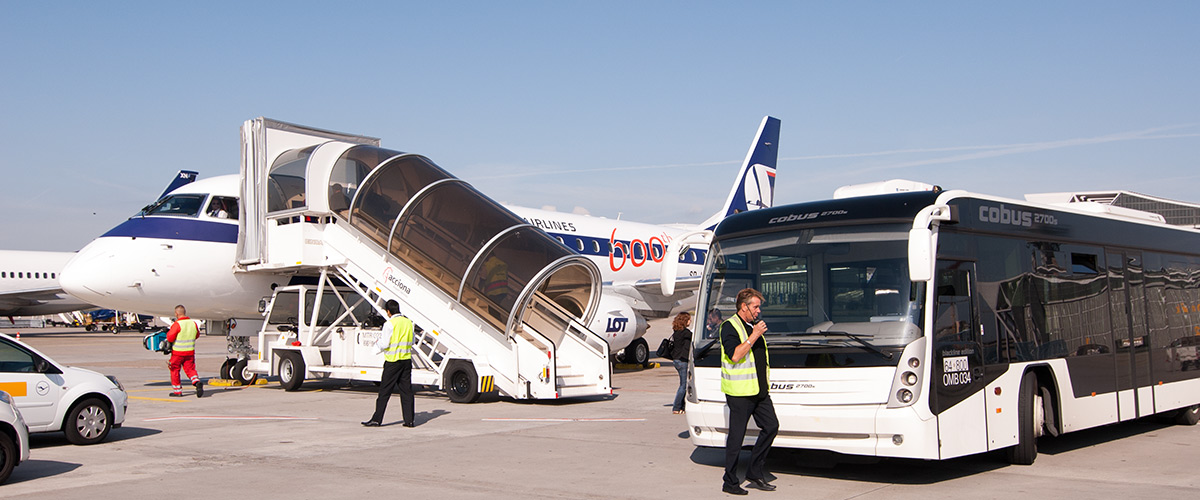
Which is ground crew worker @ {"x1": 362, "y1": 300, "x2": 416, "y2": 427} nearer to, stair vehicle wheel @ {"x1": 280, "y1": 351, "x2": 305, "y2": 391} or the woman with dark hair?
the woman with dark hair

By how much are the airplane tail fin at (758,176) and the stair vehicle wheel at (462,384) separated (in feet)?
55.6

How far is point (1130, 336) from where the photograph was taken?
10336mm

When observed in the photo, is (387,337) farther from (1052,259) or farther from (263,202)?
(1052,259)

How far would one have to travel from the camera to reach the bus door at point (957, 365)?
7.52 m

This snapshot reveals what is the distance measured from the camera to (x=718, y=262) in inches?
352

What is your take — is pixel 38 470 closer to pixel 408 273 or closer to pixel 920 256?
pixel 408 273

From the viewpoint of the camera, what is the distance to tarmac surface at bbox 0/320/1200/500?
7.48 m

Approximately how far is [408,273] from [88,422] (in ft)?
17.7

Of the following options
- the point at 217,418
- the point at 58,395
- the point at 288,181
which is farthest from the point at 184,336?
the point at 58,395

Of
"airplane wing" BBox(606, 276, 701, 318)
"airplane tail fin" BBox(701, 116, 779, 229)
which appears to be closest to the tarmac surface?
"airplane wing" BBox(606, 276, 701, 318)

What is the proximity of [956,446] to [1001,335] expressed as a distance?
1.29m

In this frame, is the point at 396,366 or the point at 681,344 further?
the point at 681,344

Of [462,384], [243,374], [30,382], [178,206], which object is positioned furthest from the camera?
[243,374]

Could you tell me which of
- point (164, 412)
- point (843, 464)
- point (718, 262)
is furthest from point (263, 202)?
point (843, 464)
